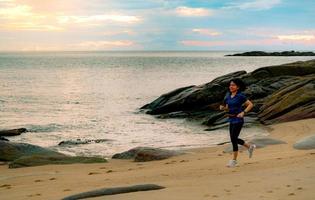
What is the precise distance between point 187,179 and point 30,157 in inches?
293

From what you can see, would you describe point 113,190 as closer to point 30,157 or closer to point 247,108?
point 247,108

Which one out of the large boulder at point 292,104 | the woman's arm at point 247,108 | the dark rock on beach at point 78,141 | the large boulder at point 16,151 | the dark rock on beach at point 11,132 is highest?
the woman's arm at point 247,108

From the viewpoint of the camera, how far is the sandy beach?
851 centimetres

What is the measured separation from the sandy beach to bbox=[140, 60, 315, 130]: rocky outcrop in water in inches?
423

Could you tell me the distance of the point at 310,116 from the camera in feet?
79.3

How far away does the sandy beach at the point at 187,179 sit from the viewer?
851cm

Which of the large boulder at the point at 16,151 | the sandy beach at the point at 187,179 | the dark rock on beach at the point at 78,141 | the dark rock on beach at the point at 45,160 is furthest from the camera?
the dark rock on beach at the point at 78,141

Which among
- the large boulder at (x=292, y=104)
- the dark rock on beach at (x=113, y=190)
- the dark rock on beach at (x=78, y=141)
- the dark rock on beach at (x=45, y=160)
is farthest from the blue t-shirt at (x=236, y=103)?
the large boulder at (x=292, y=104)

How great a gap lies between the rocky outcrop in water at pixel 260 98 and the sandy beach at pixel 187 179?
35.3ft

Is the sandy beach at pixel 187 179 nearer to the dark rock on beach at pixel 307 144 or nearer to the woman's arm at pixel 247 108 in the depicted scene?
the dark rock on beach at pixel 307 144

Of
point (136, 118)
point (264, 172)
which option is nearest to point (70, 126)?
point (136, 118)

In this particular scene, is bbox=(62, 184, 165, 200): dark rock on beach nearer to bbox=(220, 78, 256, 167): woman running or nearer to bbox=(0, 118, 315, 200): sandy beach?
bbox=(0, 118, 315, 200): sandy beach

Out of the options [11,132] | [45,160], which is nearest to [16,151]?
[45,160]

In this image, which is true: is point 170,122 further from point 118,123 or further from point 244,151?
point 244,151
